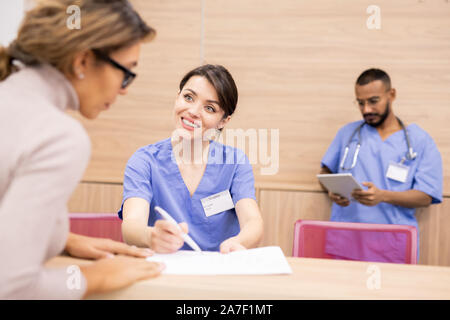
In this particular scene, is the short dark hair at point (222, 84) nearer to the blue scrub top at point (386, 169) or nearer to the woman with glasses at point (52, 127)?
the woman with glasses at point (52, 127)

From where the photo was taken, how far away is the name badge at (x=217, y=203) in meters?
1.62

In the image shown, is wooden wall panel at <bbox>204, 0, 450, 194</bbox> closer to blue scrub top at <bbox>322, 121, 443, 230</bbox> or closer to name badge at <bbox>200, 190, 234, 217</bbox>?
blue scrub top at <bbox>322, 121, 443, 230</bbox>

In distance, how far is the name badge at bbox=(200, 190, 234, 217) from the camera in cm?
162

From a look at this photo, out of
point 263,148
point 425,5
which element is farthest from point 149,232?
point 425,5

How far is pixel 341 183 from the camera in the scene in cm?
232

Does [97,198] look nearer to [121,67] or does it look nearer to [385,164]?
[385,164]

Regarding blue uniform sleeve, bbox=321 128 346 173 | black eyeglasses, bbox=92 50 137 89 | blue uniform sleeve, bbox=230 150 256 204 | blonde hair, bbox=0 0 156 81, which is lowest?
blue uniform sleeve, bbox=230 150 256 204

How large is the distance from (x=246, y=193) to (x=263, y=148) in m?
1.46

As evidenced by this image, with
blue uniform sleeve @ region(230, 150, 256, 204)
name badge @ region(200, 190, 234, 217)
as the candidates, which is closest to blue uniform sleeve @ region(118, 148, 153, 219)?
name badge @ region(200, 190, 234, 217)

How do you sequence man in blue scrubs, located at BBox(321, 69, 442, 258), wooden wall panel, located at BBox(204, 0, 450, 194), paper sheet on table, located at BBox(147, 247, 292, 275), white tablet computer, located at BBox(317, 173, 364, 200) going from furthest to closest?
1. wooden wall panel, located at BBox(204, 0, 450, 194)
2. man in blue scrubs, located at BBox(321, 69, 442, 258)
3. white tablet computer, located at BBox(317, 173, 364, 200)
4. paper sheet on table, located at BBox(147, 247, 292, 275)

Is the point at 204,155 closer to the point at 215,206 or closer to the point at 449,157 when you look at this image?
the point at 215,206

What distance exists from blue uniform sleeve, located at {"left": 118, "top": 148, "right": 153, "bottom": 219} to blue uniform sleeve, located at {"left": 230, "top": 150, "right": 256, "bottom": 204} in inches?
12.3

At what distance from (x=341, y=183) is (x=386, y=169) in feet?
1.23
